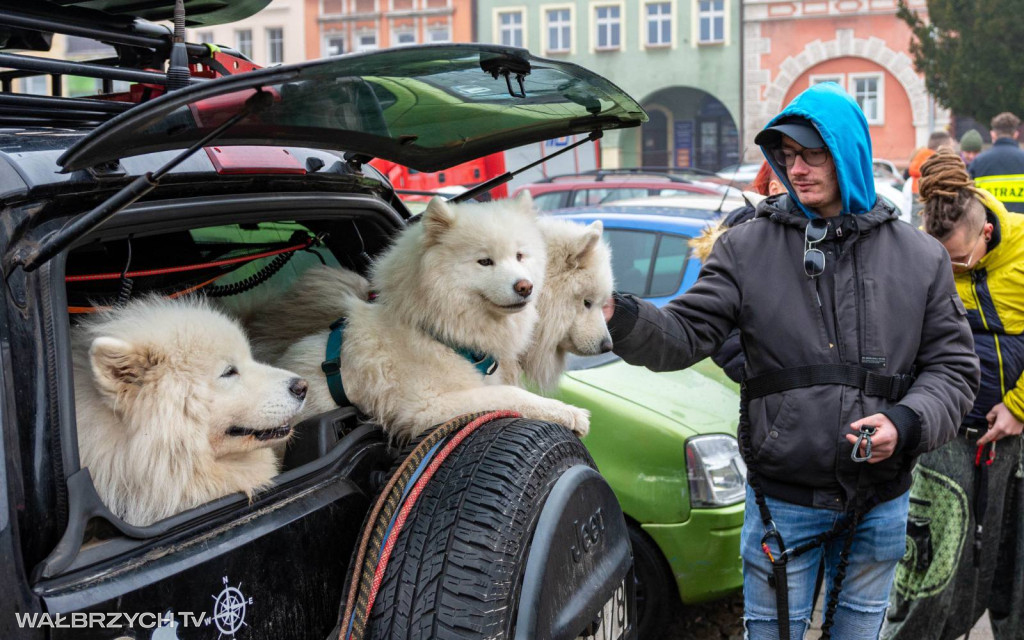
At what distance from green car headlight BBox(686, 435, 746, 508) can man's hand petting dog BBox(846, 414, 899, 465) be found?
1.42m

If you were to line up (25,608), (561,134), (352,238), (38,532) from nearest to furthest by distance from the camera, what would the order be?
(25,608) → (38,532) → (561,134) → (352,238)

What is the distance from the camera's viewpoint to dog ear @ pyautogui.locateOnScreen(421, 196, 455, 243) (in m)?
3.08

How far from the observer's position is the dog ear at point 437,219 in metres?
3.08

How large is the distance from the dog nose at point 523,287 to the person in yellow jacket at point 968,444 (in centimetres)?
199

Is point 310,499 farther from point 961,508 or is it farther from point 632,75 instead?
point 632,75

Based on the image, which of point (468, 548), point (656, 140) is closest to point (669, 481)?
point (468, 548)

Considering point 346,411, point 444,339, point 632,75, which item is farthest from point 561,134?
point 632,75

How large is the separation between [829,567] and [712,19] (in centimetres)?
4469

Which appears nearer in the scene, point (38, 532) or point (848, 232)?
point (38, 532)

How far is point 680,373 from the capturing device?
5.04 m

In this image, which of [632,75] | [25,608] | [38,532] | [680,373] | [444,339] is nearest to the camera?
[25,608]

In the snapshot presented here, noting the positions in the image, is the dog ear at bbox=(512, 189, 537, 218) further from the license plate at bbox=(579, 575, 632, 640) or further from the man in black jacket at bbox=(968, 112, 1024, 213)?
the man in black jacket at bbox=(968, 112, 1024, 213)

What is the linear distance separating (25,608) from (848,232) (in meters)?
2.68

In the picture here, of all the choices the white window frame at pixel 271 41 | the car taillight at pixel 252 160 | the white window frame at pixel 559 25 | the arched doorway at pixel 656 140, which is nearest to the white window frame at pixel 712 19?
the arched doorway at pixel 656 140
